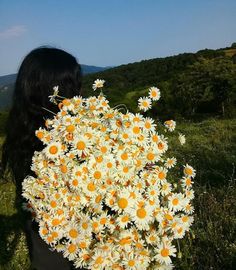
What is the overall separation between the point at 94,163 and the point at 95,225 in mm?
327

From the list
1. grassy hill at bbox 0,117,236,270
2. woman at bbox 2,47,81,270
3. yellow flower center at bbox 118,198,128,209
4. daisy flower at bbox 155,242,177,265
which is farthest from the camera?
grassy hill at bbox 0,117,236,270

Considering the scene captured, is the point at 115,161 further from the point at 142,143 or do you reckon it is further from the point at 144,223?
the point at 144,223

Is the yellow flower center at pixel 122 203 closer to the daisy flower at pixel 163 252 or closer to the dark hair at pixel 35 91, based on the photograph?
the daisy flower at pixel 163 252

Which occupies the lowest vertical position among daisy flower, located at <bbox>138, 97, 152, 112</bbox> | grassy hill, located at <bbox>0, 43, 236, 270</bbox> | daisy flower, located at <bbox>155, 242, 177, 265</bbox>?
grassy hill, located at <bbox>0, 43, 236, 270</bbox>

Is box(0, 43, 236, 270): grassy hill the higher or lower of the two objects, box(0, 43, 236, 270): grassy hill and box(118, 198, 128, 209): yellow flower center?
the lower

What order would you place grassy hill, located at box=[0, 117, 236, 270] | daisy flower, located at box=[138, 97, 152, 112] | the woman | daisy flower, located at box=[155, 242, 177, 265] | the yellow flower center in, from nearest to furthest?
the yellow flower center
daisy flower, located at box=[155, 242, 177, 265]
daisy flower, located at box=[138, 97, 152, 112]
the woman
grassy hill, located at box=[0, 117, 236, 270]

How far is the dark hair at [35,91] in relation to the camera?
9.38 feet

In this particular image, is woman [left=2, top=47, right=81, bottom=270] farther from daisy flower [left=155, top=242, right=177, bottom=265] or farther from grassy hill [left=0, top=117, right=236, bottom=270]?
grassy hill [left=0, top=117, right=236, bottom=270]

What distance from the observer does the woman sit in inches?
112

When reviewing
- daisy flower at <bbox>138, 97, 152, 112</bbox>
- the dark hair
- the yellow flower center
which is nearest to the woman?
the dark hair

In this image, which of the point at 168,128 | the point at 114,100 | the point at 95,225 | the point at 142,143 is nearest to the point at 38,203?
the point at 95,225

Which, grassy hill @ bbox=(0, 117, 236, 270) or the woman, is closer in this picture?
the woman

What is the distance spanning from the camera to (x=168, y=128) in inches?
96.7

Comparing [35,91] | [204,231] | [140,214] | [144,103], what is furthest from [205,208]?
[140,214]
